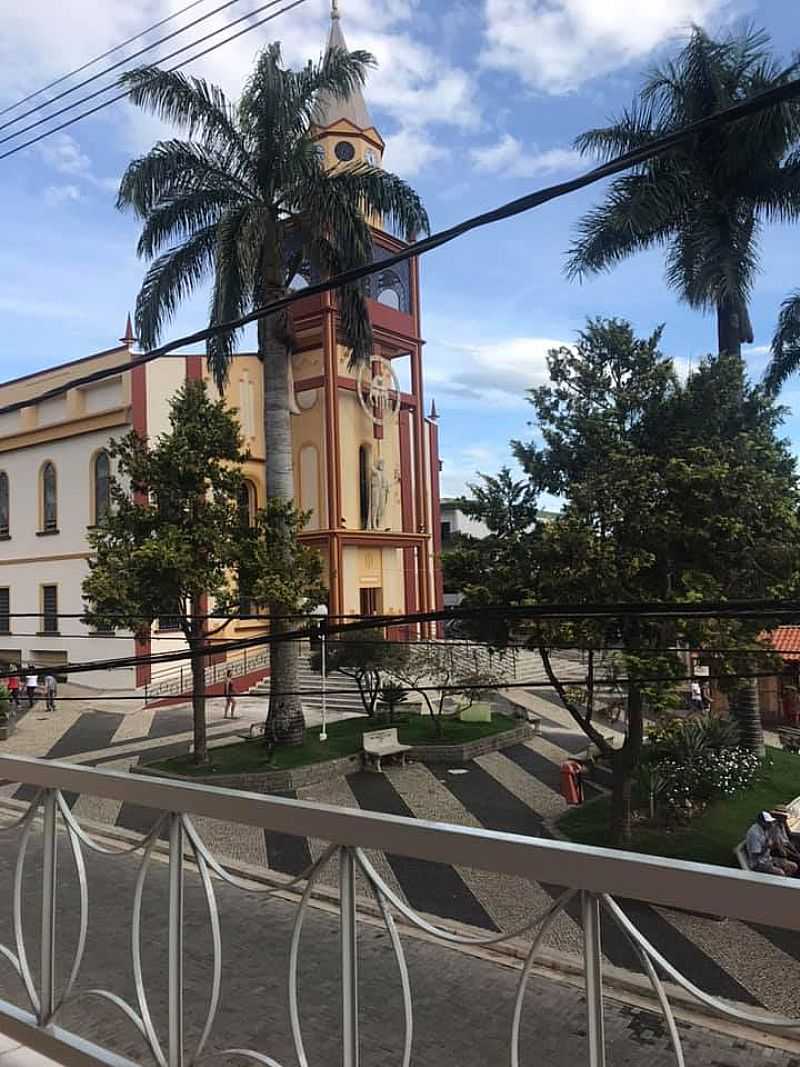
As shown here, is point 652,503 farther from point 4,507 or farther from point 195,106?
point 4,507

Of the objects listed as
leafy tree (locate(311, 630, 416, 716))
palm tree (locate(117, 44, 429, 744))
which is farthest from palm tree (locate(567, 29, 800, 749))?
leafy tree (locate(311, 630, 416, 716))

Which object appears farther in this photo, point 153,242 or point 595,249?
point 153,242

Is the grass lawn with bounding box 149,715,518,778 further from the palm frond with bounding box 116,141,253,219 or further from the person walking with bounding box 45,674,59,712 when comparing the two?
the palm frond with bounding box 116,141,253,219

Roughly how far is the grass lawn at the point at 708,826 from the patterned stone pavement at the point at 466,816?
52cm

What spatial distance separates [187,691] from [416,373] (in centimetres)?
1302

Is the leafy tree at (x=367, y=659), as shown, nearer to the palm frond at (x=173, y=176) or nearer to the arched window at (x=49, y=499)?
the palm frond at (x=173, y=176)

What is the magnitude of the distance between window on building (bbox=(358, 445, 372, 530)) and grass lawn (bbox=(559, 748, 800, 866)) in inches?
597

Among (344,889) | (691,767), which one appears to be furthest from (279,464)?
(344,889)

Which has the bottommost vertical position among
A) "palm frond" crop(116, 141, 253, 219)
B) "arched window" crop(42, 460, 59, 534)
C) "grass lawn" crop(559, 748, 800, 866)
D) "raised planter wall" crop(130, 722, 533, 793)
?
"grass lawn" crop(559, 748, 800, 866)

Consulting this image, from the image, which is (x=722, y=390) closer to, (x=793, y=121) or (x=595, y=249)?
(x=595, y=249)

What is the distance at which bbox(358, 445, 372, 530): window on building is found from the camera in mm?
26328

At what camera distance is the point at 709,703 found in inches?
734

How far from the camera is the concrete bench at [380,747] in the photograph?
14727 millimetres

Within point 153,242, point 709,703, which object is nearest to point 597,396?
point 153,242
